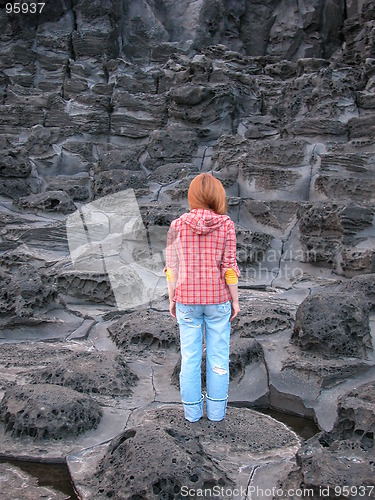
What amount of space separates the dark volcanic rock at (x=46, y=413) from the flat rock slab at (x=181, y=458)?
0.22 metres

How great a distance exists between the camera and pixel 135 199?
835 centimetres

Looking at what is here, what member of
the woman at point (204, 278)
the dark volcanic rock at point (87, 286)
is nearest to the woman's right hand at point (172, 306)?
the woman at point (204, 278)

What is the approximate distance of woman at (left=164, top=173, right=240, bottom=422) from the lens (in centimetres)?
263

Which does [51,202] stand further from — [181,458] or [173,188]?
[181,458]

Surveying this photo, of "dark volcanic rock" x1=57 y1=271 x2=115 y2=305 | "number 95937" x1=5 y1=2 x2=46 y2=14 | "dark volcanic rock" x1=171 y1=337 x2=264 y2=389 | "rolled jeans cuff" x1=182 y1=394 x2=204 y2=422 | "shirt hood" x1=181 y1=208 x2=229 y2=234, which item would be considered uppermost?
"number 95937" x1=5 y1=2 x2=46 y2=14

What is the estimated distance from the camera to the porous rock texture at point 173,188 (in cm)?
368

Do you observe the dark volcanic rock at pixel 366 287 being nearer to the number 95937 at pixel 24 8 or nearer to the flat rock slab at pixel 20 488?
the flat rock slab at pixel 20 488

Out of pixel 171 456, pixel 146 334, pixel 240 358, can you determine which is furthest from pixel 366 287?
pixel 171 456

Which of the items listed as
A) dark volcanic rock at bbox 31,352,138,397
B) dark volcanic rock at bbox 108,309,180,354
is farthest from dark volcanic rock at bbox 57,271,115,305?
dark volcanic rock at bbox 31,352,138,397

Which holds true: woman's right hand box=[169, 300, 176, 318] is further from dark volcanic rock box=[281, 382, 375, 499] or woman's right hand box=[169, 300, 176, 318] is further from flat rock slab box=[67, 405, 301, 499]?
dark volcanic rock box=[281, 382, 375, 499]

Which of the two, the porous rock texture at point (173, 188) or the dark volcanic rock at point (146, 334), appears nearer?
the porous rock texture at point (173, 188)

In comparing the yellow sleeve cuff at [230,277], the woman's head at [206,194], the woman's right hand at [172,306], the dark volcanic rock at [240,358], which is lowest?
the dark volcanic rock at [240,358]

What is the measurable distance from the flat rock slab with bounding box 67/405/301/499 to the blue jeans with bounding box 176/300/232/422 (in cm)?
20

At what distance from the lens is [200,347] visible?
8.86 ft
